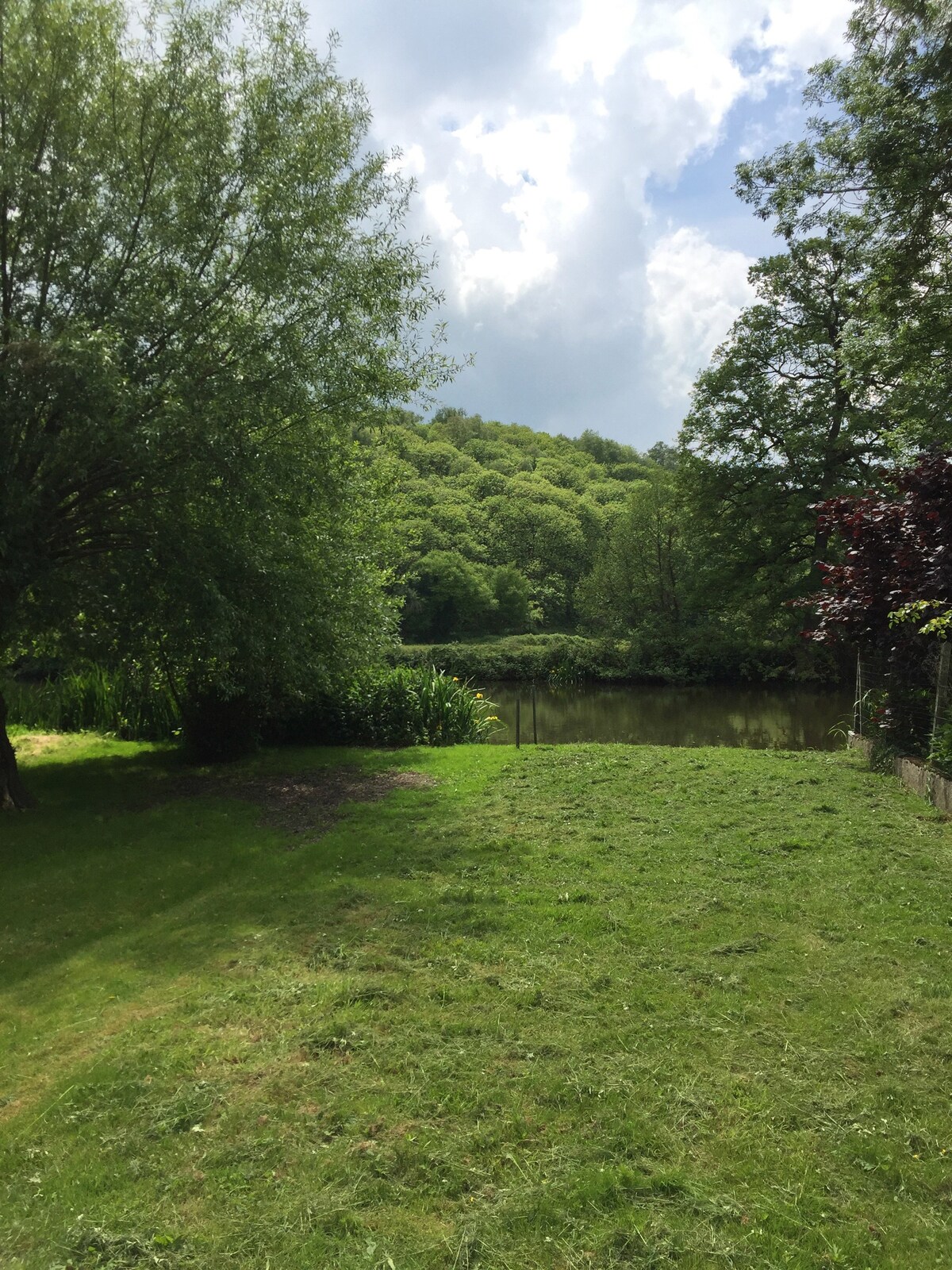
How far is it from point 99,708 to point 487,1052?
1271 centimetres

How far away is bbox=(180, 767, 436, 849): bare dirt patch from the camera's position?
8297 millimetres

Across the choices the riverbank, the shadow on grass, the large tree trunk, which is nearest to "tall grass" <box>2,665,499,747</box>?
the shadow on grass

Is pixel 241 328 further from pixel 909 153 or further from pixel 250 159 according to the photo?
pixel 909 153

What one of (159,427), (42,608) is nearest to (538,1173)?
(159,427)

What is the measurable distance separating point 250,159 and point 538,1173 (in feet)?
30.2

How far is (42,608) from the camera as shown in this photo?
832 centimetres

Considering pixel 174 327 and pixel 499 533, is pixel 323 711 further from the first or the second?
pixel 499 533

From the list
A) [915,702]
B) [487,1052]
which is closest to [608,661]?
[915,702]

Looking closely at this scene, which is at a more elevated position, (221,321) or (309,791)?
(221,321)

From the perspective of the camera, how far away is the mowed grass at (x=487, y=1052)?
8.66 ft

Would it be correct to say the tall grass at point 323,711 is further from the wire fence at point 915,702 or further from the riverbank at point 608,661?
the riverbank at point 608,661

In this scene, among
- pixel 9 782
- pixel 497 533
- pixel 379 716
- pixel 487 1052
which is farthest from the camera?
pixel 497 533

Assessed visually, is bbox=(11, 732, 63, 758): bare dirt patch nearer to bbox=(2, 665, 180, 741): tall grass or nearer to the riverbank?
bbox=(2, 665, 180, 741): tall grass

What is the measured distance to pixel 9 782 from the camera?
8852 mm
